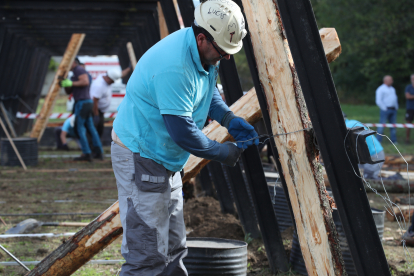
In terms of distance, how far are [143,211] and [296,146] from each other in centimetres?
105

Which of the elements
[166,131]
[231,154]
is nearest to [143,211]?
[166,131]

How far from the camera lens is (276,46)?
3.04 metres

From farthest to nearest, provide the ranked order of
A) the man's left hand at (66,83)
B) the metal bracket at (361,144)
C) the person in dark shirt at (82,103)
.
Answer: the man's left hand at (66,83) → the person in dark shirt at (82,103) → the metal bracket at (361,144)

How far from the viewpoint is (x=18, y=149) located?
1041 centimetres

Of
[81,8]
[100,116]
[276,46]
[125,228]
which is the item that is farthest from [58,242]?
[100,116]

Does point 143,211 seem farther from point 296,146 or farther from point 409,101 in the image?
point 409,101

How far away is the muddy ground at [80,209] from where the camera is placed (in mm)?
4719

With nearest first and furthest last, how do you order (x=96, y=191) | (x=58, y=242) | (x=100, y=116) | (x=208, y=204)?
1. (x=58, y=242)
2. (x=208, y=204)
3. (x=96, y=191)
4. (x=100, y=116)

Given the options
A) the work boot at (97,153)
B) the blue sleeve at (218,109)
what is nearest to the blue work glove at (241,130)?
the blue sleeve at (218,109)

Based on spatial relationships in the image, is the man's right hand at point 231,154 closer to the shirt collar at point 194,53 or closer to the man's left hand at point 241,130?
the man's left hand at point 241,130

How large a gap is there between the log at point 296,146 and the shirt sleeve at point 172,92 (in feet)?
2.26

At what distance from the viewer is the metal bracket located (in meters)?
2.53

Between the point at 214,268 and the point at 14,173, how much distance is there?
7.15 meters

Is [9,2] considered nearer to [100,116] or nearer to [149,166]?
[100,116]
